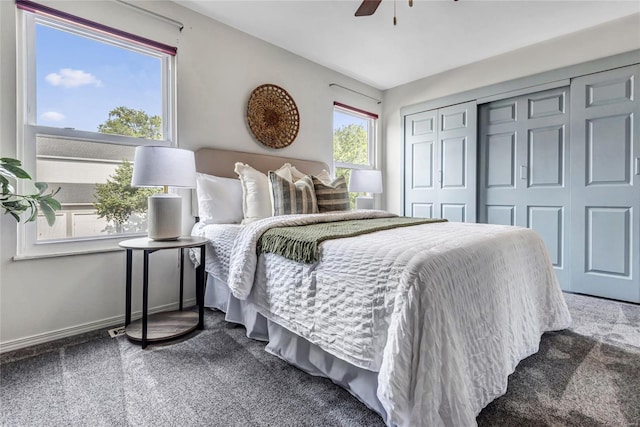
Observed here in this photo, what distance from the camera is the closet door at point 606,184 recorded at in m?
→ 2.66

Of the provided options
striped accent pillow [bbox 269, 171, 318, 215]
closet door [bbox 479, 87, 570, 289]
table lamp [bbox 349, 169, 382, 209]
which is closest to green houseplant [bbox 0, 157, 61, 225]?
striped accent pillow [bbox 269, 171, 318, 215]

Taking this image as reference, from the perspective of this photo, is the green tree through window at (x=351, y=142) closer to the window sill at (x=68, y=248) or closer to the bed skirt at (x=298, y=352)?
the bed skirt at (x=298, y=352)

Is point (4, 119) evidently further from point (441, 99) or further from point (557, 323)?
point (441, 99)

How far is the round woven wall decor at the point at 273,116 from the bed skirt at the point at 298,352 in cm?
148

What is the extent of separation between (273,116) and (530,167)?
2726 millimetres

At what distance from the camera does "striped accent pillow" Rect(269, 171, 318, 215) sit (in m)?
2.36

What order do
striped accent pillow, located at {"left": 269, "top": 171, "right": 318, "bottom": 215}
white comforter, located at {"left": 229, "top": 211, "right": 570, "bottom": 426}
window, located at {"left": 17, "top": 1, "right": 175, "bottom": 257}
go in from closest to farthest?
white comforter, located at {"left": 229, "top": 211, "right": 570, "bottom": 426}, window, located at {"left": 17, "top": 1, "right": 175, "bottom": 257}, striped accent pillow, located at {"left": 269, "top": 171, "right": 318, "bottom": 215}

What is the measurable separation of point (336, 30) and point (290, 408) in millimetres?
2989

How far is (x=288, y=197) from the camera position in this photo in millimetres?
2369

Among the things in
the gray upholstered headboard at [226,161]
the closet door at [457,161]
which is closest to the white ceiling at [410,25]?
the closet door at [457,161]

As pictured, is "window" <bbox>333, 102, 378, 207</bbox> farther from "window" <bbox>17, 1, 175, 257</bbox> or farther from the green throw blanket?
the green throw blanket

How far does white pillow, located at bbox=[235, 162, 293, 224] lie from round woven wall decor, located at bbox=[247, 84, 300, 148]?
0.63 meters

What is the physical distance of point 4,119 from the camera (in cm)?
178

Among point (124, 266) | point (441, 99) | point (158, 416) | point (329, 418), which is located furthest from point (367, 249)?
point (441, 99)
